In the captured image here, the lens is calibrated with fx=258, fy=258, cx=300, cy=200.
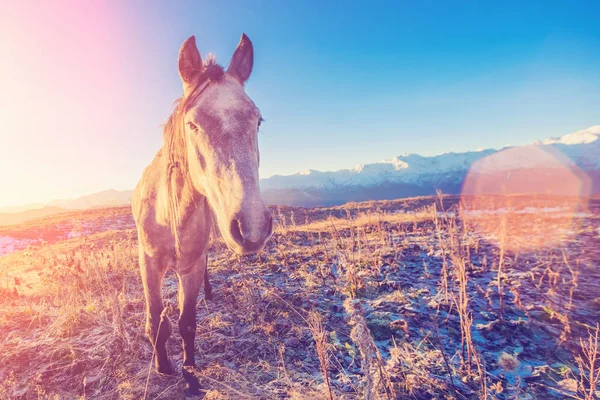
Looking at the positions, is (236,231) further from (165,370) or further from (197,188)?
(165,370)

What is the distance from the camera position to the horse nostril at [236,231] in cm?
161

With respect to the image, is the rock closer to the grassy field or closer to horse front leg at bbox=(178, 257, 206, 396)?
the grassy field

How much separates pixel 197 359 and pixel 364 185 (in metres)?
202

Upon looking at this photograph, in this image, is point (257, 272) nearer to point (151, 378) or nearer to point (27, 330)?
point (151, 378)

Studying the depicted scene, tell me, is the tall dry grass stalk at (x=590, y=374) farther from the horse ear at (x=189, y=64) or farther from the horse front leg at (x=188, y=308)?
the horse ear at (x=189, y=64)

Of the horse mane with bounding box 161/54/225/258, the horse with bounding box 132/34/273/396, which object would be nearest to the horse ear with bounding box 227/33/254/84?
the horse with bounding box 132/34/273/396

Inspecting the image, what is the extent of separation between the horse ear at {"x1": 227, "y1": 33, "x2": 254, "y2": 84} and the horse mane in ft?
0.84

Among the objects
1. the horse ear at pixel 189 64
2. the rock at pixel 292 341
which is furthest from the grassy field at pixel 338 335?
the horse ear at pixel 189 64

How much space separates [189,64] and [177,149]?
795 mm

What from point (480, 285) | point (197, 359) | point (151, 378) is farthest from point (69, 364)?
point (480, 285)

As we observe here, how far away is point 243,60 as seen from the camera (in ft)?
9.07

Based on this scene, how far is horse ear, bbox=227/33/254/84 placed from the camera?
8.85 feet

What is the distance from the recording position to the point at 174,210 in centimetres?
265

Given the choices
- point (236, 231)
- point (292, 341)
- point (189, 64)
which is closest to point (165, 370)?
point (292, 341)
